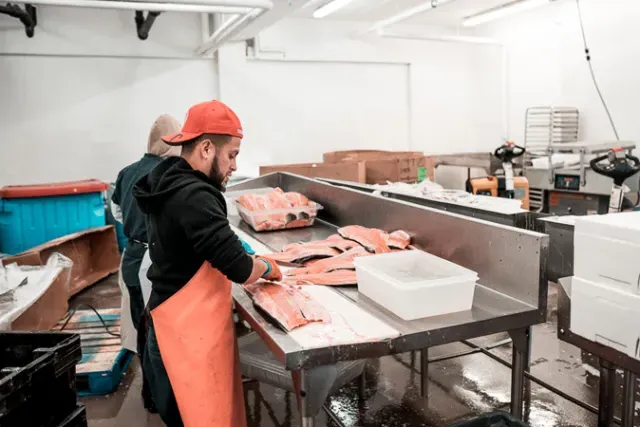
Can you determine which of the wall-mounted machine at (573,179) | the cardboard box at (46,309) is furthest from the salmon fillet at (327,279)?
the wall-mounted machine at (573,179)

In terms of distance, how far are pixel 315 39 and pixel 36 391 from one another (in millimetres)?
6459

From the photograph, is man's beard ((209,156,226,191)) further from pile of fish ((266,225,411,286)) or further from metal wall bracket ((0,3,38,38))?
metal wall bracket ((0,3,38,38))

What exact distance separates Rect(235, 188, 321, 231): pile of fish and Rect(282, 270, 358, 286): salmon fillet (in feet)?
3.80

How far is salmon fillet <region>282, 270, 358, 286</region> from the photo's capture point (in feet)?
6.85

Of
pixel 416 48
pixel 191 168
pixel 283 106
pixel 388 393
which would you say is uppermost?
pixel 416 48

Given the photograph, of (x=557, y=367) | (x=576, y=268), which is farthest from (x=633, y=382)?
(x=557, y=367)

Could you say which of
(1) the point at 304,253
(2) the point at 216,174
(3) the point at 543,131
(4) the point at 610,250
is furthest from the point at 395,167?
(4) the point at 610,250

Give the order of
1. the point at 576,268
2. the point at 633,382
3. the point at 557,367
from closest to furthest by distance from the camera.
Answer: the point at 576,268
the point at 633,382
the point at 557,367

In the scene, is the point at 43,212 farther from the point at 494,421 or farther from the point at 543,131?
the point at 543,131

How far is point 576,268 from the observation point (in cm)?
169

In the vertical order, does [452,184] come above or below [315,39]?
below

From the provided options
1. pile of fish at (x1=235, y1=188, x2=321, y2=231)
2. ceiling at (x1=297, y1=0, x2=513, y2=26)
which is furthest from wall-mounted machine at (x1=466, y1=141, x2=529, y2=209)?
pile of fish at (x1=235, y1=188, x2=321, y2=231)

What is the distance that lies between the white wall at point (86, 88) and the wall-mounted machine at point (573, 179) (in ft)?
14.1

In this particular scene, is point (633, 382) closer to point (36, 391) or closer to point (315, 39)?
point (36, 391)
